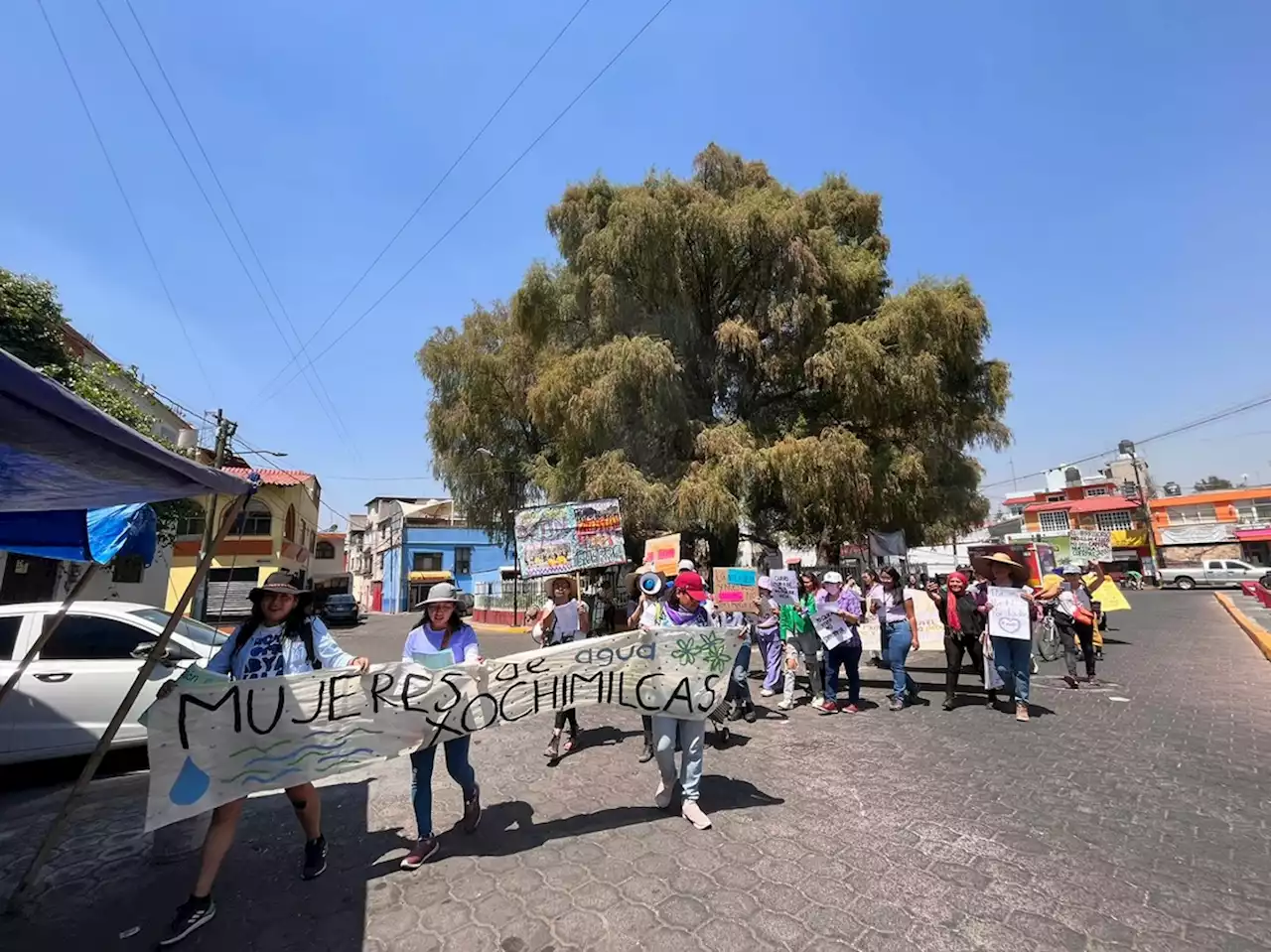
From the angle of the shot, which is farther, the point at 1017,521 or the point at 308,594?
the point at 1017,521

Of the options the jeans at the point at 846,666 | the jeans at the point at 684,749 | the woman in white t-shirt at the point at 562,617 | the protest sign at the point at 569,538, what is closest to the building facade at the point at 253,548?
the protest sign at the point at 569,538

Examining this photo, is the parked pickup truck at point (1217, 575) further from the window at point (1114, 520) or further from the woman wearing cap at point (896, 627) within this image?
the woman wearing cap at point (896, 627)

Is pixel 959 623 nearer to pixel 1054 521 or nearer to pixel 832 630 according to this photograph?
pixel 832 630

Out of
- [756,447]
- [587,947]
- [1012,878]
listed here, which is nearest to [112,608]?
[587,947]

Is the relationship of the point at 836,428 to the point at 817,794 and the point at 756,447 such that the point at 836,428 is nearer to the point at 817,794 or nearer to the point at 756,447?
the point at 756,447

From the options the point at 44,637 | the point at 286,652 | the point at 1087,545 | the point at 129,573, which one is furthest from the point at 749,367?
the point at 129,573

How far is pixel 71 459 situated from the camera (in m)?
2.79

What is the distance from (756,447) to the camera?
15.6 m

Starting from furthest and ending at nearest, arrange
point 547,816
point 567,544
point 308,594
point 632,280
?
point 632,280 < point 567,544 < point 547,816 < point 308,594

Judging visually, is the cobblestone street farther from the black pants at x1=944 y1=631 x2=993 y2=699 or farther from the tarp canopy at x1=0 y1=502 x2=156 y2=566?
the tarp canopy at x1=0 y1=502 x2=156 y2=566

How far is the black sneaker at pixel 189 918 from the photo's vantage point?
9.66 ft

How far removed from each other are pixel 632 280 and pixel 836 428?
22.3ft

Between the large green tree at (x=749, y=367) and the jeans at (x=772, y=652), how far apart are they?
20.8 ft

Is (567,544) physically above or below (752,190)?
below
